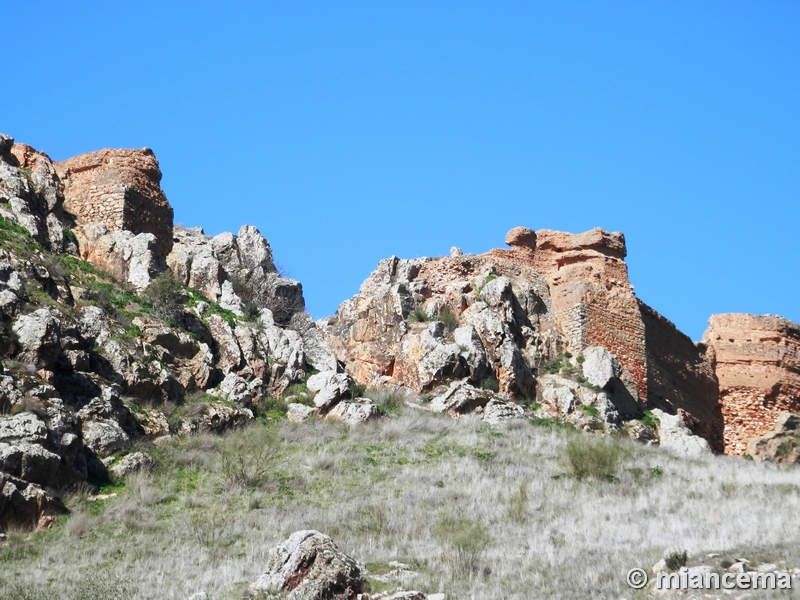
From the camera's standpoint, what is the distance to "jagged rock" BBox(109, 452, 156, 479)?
21.4m

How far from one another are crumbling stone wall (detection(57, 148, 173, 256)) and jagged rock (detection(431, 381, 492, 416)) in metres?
8.66

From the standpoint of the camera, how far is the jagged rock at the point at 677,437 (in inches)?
1183

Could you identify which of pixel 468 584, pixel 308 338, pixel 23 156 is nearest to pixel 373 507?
pixel 468 584

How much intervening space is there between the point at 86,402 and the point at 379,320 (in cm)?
1149

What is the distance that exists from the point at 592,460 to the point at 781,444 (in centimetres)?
1008

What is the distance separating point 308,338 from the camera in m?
31.0

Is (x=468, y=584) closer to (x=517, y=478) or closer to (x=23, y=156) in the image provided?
(x=517, y=478)

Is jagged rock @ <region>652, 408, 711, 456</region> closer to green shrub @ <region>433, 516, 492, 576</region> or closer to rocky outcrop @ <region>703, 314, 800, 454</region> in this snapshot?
rocky outcrop @ <region>703, 314, 800, 454</region>

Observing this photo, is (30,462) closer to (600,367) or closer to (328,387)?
(328,387)

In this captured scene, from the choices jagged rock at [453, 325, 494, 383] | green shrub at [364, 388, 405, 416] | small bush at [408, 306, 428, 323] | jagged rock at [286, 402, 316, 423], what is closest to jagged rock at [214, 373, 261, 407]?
jagged rock at [286, 402, 316, 423]

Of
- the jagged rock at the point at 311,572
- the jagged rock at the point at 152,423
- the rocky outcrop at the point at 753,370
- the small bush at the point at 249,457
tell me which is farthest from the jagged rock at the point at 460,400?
the jagged rock at the point at 311,572

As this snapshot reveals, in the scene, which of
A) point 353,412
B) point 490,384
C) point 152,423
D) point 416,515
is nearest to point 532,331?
point 490,384

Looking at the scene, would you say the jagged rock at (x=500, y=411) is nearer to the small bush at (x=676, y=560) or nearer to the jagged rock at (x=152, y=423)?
the jagged rock at (x=152, y=423)

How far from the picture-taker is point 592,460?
76.7 ft
